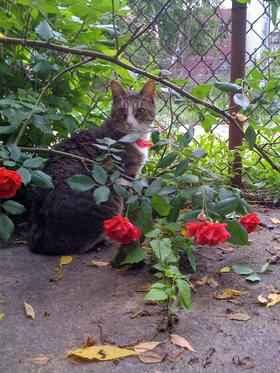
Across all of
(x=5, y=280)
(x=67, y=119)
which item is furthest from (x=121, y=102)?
(x=5, y=280)

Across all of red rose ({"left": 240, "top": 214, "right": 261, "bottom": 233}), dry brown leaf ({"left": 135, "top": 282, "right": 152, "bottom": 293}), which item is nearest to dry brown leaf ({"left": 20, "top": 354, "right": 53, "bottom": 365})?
dry brown leaf ({"left": 135, "top": 282, "right": 152, "bottom": 293})

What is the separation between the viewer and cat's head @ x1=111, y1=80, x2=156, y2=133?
2.44 metres

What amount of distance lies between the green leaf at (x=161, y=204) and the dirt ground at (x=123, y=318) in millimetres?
288

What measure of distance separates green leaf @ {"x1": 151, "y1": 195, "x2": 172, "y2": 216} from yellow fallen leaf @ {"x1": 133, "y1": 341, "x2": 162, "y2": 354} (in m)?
0.48

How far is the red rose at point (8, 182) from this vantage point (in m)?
1.40

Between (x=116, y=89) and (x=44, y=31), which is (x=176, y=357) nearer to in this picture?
(x=44, y=31)

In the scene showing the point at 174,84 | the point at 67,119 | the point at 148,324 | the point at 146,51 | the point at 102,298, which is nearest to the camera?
the point at 148,324

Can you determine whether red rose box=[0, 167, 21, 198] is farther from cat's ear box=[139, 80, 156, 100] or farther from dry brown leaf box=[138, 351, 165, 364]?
cat's ear box=[139, 80, 156, 100]

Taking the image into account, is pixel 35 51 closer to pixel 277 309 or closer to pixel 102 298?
pixel 102 298

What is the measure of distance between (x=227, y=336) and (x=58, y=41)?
1411 millimetres

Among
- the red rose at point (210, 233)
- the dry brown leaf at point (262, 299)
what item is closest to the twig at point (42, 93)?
the red rose at point (210, 233)

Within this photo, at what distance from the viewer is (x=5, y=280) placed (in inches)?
71.6

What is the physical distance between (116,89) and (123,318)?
1.34 m


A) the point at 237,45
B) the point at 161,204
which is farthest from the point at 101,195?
the point at 237,45
